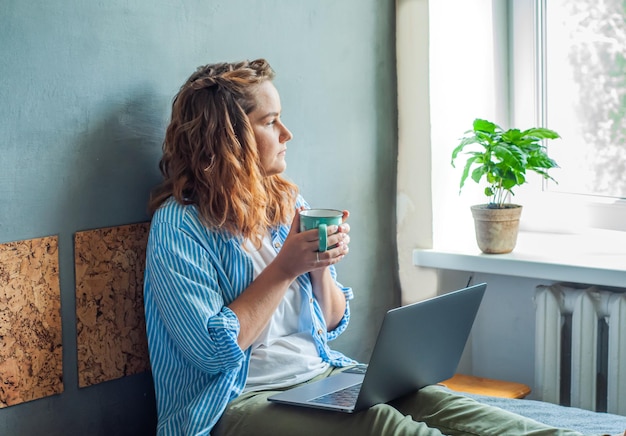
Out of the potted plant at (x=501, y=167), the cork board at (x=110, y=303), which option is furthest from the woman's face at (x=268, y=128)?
the potted plant at (x=501, y=167)

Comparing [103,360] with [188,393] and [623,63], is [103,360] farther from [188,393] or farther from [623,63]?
[623,63]

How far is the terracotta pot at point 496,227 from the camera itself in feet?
7.95

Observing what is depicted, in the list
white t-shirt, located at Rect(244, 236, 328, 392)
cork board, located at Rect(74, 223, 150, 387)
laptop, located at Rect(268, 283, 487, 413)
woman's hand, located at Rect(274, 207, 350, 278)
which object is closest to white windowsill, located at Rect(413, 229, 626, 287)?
laptop, located at Rect(268, 283, 487, 413)

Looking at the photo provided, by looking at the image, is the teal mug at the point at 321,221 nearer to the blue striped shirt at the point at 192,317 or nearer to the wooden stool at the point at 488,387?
the blue striped shirt at the point at 192,317

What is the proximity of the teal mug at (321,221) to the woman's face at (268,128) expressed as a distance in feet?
0.68

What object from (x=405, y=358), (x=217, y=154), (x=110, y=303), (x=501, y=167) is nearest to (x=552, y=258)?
(x=501, y=167)

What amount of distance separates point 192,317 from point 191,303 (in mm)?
26

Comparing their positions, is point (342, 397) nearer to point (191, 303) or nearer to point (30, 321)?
point (191, 303)

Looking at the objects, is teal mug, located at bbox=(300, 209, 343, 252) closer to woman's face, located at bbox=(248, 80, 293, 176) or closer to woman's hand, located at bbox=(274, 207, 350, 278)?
woman's hand, located at bbox=(274, 207, 350, 278)

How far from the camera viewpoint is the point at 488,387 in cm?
248

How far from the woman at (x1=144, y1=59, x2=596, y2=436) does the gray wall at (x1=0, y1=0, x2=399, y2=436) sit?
99 mm

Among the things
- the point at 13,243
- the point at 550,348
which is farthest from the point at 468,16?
the point at 13,243

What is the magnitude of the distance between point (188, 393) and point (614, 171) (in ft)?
4.98

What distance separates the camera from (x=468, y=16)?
257 cm
